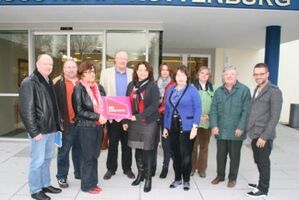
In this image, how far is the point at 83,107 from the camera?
13.1 feet

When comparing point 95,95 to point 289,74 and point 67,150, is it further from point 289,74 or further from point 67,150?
point 289,74

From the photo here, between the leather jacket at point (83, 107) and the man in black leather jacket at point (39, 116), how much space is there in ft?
0.81

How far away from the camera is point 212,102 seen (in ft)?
15.1

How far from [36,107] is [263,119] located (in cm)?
277

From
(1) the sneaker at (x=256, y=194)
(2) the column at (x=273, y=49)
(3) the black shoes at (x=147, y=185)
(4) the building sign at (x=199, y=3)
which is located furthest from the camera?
(2) the column at (x=273, y=49)

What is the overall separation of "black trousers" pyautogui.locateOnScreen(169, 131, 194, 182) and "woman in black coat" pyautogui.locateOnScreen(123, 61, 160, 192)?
0.94ft

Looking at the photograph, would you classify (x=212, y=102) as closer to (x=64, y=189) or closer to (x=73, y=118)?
(x=73, y=118)

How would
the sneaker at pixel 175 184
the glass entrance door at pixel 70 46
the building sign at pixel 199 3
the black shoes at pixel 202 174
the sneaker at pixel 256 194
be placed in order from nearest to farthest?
the sneaker at pixel 256 194 < the sneaker at pixel 175 184 < the black shoes at pixel 202 174 < the building sign at pixel 199 3 < the glass entrance door at pixel 70 46

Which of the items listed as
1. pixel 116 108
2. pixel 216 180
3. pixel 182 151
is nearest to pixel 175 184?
pixel 182 151

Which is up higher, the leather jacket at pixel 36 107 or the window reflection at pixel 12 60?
the window reflection at pixel 12 60

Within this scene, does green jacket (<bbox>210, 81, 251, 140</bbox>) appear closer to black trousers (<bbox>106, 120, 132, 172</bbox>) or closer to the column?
black trousers (<bbox>106, 120, 132, 172</bbox>)

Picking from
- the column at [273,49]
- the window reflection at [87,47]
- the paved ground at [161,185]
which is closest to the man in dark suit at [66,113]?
the paved ground at [161,185]

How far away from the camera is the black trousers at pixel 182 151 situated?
169 inches

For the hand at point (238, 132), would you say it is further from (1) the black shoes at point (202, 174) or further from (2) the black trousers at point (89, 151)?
(2) the black trousers at point (89, 151)
